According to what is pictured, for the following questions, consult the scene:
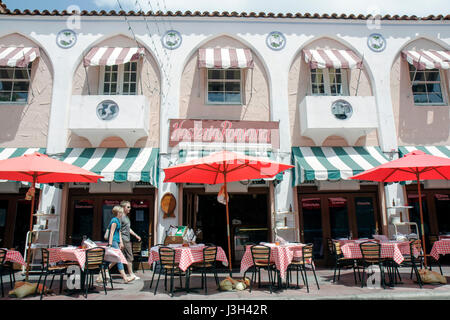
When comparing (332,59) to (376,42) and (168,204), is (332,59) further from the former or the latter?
(168,204)

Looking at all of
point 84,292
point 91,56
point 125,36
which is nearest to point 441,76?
point 125,36

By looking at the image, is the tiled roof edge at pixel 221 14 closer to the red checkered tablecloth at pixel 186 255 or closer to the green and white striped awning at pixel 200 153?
the green and white striped awning at pixel 200 153

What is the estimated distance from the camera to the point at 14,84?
37.4 ft

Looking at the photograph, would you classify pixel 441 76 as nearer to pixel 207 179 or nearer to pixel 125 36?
pixel 207 179

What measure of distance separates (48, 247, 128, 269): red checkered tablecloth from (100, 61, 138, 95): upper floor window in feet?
19.6

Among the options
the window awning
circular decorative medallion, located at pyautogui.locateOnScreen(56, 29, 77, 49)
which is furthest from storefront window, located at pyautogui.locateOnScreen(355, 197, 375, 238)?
circular decorative medallion, located at pyautogui.locateOnScreen(56, 29, 77, 49)

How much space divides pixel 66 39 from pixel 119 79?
7.29ft

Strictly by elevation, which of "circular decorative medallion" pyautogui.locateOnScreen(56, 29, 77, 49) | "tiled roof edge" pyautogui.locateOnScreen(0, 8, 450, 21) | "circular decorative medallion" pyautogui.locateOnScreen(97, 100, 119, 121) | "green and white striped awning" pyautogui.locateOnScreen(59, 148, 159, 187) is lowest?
"green and white striped awning" pyautogui.locateOnScreen(59, 148, 159, 187)

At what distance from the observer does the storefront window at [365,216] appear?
1083 cm

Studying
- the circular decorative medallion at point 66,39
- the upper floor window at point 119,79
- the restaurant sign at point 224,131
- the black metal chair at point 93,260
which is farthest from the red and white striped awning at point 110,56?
the black metal chair at point 93,260

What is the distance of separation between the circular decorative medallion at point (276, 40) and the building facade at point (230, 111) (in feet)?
0.13

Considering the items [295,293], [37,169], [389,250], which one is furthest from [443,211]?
[37,169]

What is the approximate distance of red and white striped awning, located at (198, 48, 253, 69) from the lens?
35.5 ft

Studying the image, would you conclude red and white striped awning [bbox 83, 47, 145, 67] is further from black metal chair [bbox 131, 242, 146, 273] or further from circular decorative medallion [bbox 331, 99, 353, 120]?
circular decorative medallion [bbox 331, 99, 353, 120]
